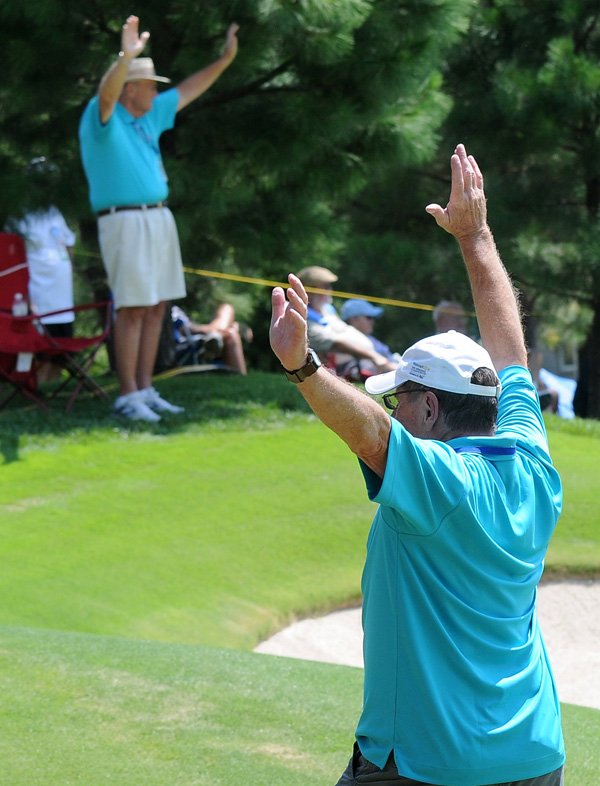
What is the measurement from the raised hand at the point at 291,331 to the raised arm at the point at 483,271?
1.05 meters

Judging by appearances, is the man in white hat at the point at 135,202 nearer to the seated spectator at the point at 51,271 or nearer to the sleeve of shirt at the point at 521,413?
the seated spectator at the point at 51,271

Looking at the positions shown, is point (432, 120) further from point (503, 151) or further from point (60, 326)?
point (60, 326)

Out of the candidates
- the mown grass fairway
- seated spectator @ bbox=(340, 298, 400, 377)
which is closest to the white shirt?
the mown grass fairway

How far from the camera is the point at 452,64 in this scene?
13.8m

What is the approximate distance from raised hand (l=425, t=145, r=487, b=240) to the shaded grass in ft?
6.24

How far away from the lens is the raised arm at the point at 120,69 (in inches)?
316

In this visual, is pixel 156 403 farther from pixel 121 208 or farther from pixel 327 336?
pixel 327 336

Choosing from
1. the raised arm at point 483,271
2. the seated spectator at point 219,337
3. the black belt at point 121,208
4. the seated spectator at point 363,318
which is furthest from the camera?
the seated spectator at point 219,337

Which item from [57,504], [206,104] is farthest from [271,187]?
[57,504]

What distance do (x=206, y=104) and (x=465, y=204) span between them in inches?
279

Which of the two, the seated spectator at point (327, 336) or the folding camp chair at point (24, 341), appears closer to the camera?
the folding camp chair at point (24, 341)

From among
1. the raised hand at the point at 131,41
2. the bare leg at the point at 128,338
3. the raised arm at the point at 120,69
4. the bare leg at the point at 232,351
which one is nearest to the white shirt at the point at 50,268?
the bare leg at the point at 128,338

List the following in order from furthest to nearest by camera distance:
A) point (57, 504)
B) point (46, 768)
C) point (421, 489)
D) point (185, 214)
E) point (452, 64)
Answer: point (452, 64)
point (185, 214)
point (57, 504)
point (46, 768)
point (421, 489)

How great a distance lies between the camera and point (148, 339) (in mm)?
9133
